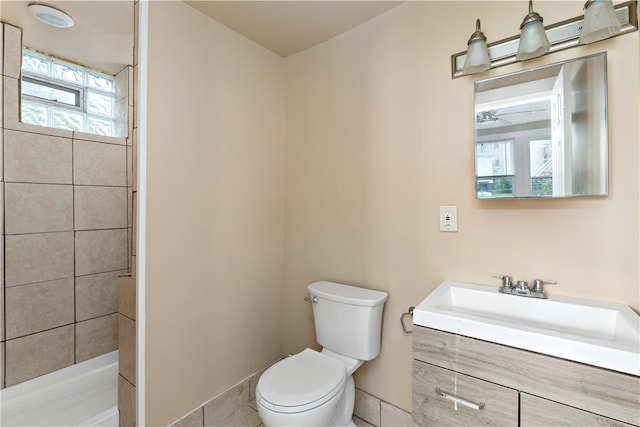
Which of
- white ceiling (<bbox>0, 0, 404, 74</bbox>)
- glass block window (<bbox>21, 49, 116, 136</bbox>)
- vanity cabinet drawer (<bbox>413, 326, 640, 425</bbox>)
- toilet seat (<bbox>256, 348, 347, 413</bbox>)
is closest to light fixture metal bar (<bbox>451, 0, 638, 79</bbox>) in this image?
white ceiling (<bbox>0, 0, 404, 74</bbox>)

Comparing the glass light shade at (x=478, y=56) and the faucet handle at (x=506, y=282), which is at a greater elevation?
the glass light shade at (x=478, y=56)

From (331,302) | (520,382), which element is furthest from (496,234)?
(331,302)

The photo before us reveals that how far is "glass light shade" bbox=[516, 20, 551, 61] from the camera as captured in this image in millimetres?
1115

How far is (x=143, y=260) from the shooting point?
1.38 meters

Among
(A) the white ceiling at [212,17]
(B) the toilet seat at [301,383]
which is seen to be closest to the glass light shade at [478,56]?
(A) the white ceiling at [212,17]

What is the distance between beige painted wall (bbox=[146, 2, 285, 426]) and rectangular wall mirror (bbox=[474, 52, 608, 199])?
1.31 metres

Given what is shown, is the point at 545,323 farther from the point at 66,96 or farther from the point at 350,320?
the point at 66,96

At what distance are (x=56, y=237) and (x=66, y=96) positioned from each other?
39.5 inches

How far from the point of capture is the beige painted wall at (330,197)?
3.82ft

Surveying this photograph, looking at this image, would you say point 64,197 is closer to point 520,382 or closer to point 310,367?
point 310,367

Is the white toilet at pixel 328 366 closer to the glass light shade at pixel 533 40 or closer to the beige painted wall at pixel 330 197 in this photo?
the beige painted wall at pixel 330 197

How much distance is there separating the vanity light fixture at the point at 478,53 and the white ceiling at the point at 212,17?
52cm

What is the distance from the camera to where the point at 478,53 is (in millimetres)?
1264

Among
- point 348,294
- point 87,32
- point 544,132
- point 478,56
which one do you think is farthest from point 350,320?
point 87,32
